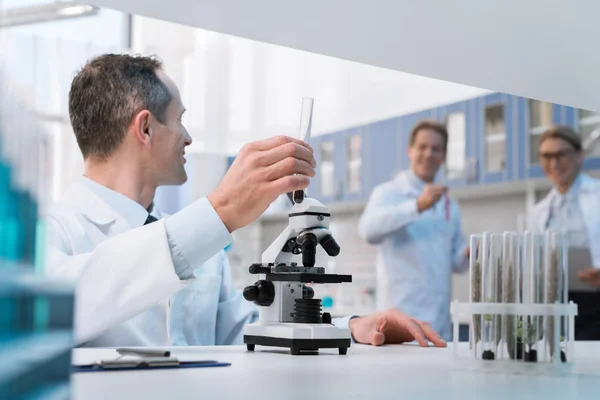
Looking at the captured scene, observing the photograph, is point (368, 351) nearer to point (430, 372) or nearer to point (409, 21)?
point (430, 372)

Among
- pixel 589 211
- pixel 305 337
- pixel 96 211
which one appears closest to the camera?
pixel 305 337

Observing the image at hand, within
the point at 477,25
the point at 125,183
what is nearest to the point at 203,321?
the point at 125,183

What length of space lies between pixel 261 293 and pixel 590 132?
139 inches

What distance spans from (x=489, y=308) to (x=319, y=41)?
0.33 meters

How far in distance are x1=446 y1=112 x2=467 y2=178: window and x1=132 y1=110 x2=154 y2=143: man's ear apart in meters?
3.37

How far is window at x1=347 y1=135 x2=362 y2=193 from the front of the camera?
5.44 metres

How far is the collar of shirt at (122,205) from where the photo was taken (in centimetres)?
163

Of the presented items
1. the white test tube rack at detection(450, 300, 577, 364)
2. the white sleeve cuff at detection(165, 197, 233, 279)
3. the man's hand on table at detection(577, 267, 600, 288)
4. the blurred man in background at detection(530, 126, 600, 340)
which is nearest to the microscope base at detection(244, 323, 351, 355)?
the white sleeve cuff at detection(165, 197, 233, 279)

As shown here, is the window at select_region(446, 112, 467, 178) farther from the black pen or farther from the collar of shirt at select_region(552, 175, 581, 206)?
the black pen

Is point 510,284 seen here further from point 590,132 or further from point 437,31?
point 590,132

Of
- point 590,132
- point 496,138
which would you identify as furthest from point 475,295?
point 496,138

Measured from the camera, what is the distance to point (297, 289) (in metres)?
1.07

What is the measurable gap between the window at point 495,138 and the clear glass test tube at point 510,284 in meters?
3.92

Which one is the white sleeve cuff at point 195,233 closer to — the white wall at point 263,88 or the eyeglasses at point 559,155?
the white wall at point 263,88
